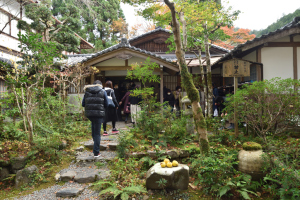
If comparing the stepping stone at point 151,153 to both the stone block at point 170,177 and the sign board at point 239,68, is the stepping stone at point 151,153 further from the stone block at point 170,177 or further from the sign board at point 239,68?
the sign board at point 239,68

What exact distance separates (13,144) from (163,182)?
181 inches

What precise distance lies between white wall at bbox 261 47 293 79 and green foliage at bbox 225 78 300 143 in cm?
227

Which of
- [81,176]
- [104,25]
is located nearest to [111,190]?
[81,176]

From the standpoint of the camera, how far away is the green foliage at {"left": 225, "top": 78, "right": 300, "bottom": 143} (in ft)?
18.3

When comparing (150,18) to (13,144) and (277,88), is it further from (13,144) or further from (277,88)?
(13,144)

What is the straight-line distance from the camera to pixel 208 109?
8.98 m

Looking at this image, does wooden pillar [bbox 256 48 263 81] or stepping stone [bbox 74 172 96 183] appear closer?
stepping stone [bbox 74 172 96 183]

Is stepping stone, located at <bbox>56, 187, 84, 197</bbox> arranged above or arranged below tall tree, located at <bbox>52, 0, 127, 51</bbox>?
below

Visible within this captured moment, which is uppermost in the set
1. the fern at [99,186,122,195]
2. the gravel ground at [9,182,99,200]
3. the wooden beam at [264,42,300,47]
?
the wooden beam at [264,42,300,47]

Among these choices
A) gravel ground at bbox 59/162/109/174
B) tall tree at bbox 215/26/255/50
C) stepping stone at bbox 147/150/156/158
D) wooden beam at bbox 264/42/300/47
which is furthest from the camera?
tall tree at bbox 215/26/255/50

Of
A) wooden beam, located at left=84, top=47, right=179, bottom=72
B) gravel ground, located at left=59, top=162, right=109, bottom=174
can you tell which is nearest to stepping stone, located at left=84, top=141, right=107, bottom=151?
gravel ground, located at left=59, top=162, right=109, bottom=174

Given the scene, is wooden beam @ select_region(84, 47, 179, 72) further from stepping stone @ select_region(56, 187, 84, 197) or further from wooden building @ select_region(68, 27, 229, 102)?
stepping stone @ select_region(56, 187, 84, 197)

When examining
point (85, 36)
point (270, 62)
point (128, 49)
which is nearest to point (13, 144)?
point (128, 49)

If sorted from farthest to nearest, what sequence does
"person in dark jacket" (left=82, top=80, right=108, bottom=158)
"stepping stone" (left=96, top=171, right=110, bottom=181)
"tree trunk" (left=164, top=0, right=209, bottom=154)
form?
"person in dark jacket" (left=82, top=80, right=108, bottom=158) → "tree trunk" (left=164, top=0, right=209, bottom=154) → "stepping stone" (left=96, top=171, right=110, bottom=181)
